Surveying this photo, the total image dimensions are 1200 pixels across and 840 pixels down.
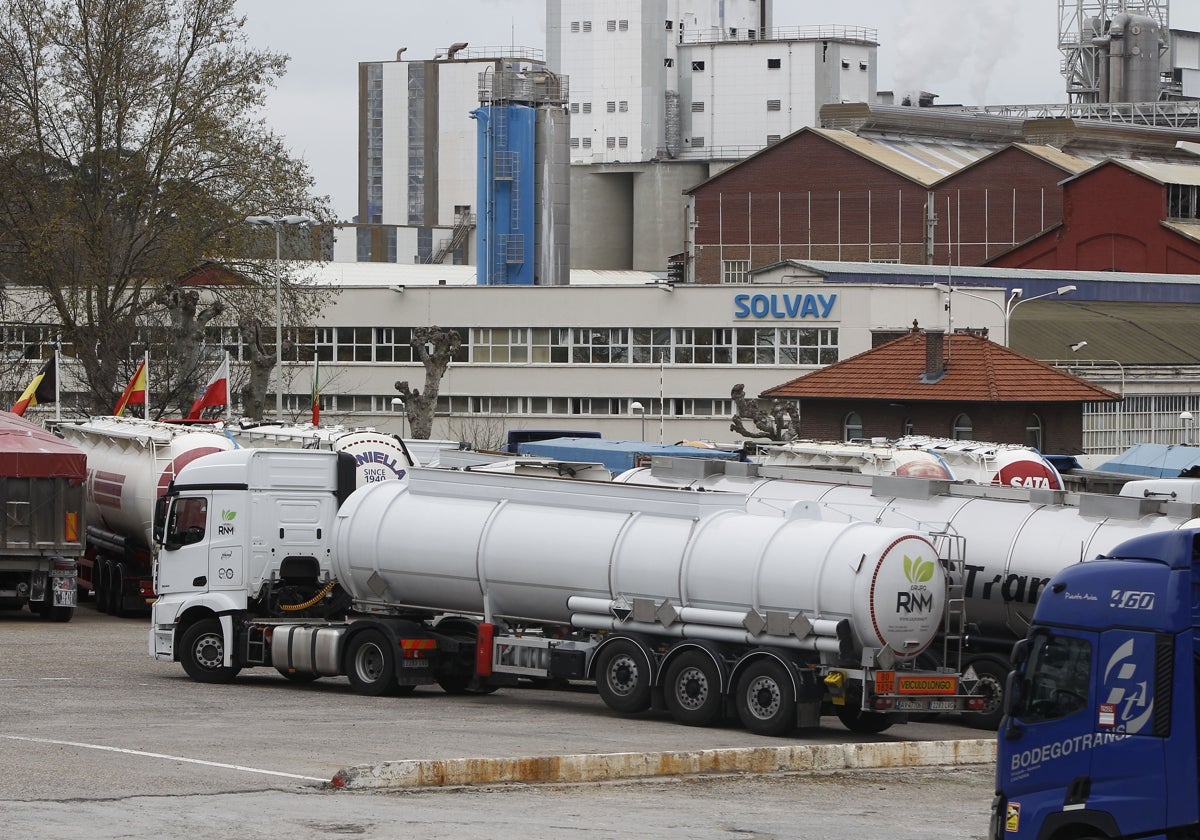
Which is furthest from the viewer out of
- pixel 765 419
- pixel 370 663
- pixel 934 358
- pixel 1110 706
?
pixel 765 419

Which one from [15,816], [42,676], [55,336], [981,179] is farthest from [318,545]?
[981,179]

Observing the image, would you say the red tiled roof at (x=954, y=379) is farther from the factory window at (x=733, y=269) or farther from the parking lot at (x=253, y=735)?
the factory window at (x=733, y=269)

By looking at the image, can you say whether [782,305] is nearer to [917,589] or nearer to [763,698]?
[917,589]

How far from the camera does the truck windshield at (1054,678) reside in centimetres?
1274

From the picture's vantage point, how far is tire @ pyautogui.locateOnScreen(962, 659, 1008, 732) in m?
22.9

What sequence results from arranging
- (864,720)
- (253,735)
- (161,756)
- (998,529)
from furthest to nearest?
(998,529) → (864,720) → (253,735) → (161,756)

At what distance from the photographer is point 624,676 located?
898 inches

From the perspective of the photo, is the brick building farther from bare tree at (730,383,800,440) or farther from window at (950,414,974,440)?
bare tree at (730,383,800,440)

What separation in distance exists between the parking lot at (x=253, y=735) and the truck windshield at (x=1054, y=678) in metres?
2.86

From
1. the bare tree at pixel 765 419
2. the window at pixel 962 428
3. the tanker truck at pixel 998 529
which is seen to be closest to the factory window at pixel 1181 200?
the bare tree at pixel 765 419

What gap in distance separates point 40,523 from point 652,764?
19.6m

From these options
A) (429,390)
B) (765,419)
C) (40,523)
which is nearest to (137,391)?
(429,390)

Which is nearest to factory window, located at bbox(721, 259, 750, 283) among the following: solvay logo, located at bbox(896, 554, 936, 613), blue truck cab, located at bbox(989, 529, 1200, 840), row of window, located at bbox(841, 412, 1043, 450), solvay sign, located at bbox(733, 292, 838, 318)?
solvay sign, located at bbox(733, 292, 838, 318)

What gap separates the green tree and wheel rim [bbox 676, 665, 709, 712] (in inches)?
1375
